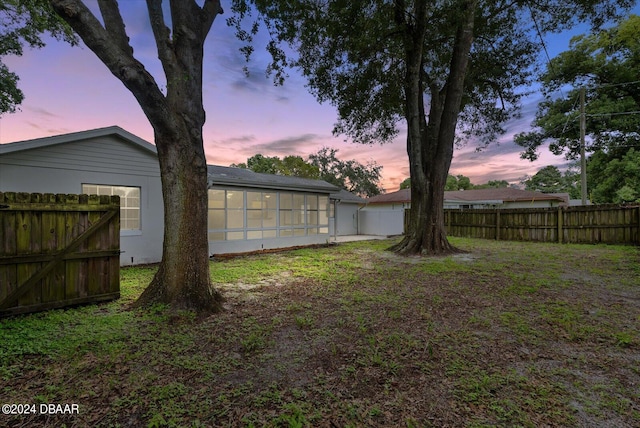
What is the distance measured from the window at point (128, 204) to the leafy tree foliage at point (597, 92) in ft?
61.5

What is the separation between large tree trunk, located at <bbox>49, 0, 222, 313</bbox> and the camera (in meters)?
3.95

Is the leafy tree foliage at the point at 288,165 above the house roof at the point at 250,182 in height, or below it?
above

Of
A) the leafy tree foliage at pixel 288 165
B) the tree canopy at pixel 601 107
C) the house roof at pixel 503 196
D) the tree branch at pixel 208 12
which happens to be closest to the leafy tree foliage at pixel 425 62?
the tree branch at pixel 208 12

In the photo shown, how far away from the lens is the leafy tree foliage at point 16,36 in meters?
7.71

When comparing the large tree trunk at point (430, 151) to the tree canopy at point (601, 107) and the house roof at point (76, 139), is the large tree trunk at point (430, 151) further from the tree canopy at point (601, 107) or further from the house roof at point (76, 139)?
the tree canopy at point (601, 107)

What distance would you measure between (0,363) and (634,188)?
25.4 metres

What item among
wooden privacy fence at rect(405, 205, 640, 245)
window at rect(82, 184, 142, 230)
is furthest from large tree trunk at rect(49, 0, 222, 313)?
wooden privacy fence at rect(405, 205, 640, 245)

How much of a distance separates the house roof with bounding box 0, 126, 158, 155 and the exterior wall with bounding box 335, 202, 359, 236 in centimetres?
1150

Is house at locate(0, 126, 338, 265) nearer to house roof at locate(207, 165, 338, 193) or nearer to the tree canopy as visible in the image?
house roof at locate(207, 165, 338, 193)

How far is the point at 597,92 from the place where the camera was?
16.2 metres

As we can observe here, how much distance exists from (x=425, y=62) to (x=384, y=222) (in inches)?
358

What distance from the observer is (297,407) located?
207cm

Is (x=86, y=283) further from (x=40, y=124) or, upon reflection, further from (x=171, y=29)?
(x=40, y=124)

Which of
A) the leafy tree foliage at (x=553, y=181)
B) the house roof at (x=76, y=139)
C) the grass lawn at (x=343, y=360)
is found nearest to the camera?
the grass lawn at (x=343, y=360)
